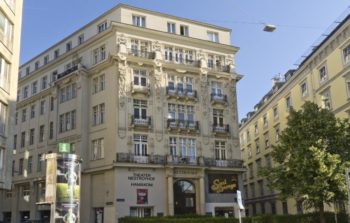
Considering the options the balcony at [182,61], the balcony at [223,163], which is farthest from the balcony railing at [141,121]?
the balcony at [223,163]

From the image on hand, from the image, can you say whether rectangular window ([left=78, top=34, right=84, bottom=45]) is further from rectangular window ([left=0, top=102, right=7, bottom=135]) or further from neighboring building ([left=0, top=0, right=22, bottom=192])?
rectangular window ([left=0, top=102, right=7, bottom=135])

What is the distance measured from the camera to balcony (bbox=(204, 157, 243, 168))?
46562mm

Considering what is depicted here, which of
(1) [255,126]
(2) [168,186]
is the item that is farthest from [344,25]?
(1) [255,126]

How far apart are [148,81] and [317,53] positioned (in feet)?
58.5

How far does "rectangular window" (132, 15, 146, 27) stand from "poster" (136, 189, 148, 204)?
17.8 metres

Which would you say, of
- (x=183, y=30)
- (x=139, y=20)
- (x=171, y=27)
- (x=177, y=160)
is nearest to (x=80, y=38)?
(x=139, y=20)

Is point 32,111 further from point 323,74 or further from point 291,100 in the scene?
point 323,74

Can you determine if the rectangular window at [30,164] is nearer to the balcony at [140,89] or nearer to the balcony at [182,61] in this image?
the balcony at [140,89]

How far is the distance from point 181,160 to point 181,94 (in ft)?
23.6

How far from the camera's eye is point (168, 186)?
43625mm

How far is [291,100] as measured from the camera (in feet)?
174

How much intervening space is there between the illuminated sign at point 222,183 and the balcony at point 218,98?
326 inches

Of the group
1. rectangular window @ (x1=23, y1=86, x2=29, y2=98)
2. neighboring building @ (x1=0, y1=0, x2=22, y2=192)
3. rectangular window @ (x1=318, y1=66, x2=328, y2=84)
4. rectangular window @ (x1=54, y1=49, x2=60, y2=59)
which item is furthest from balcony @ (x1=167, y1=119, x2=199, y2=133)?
rectangular window @ (x1=23, y1=86, x2=29, y2=98)

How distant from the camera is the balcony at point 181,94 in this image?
46653 mm
